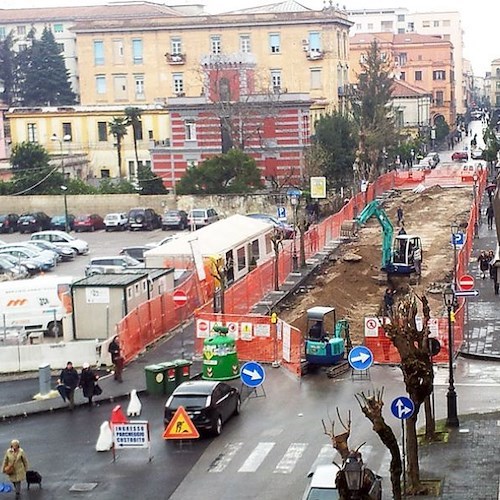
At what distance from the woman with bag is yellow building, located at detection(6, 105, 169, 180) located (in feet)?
188

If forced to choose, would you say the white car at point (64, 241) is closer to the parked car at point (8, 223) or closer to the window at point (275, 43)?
the parked car at point (8, 223)

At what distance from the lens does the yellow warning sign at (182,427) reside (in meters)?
22.9

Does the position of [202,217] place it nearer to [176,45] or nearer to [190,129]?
[190,129]

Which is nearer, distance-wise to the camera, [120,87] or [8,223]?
[8,223]

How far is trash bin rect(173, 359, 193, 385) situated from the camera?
27.9m

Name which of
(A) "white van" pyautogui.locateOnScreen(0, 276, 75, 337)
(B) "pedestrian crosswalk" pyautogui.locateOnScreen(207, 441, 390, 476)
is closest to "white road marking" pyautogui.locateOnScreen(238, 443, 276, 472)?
(B) "pedestrian crosswalk" pyautogui.locateOnScreen(207, 441, 390, 476)

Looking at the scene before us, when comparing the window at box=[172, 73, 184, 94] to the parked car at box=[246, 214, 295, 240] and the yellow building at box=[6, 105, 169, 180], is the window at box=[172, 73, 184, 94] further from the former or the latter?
the parked car at box=[246, 214, 295, 240]

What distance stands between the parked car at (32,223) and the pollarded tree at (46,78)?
4696 centimetres

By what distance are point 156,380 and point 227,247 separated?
47.7 feet

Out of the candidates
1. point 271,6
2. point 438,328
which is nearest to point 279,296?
point 438,328

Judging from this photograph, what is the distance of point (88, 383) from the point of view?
1046 inches

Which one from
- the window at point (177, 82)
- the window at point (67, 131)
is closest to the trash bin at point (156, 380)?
the window at point (67, 131)

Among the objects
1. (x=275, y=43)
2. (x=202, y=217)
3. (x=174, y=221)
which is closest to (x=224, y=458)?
(x=202, y=217)

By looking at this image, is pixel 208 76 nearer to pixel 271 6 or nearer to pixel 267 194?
pixel 267 194
